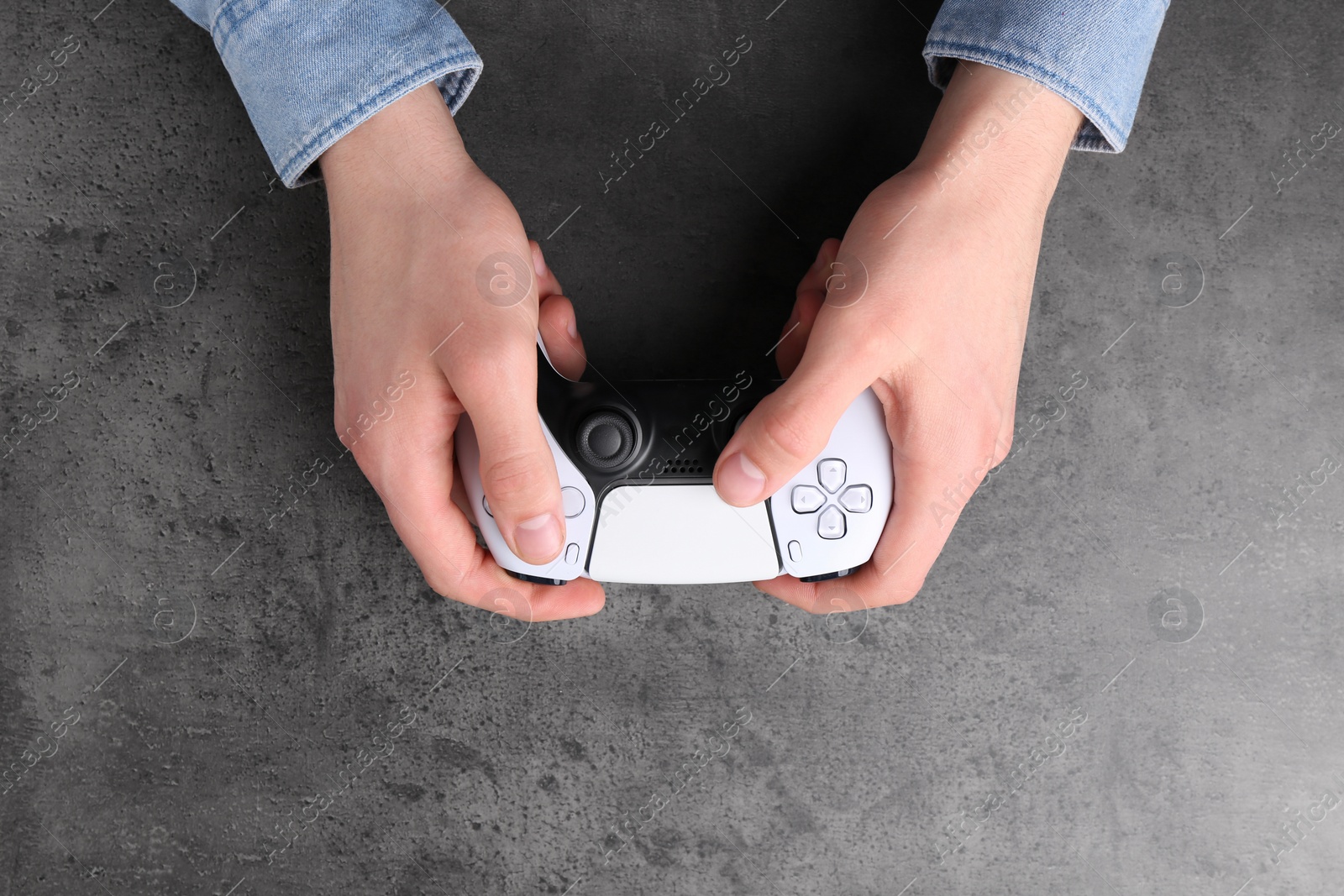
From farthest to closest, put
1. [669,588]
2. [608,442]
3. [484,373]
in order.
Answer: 1. [669,588]
2. [608,442]
3. [484,373]

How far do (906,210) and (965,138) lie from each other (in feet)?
0.34

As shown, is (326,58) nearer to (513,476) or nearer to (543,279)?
(543,279)

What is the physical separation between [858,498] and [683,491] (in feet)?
0.64

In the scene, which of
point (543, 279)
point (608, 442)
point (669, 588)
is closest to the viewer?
point (608, 442)

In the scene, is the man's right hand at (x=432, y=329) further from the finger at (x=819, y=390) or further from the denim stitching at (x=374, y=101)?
the finger at (x=819, y=390)

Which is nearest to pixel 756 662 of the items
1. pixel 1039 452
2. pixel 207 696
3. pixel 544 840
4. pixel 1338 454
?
pixel 544 840

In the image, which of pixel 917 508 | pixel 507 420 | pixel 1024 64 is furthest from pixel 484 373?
pixel 1024 64

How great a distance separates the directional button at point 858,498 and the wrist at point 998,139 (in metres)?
0.33

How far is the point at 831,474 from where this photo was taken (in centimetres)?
85

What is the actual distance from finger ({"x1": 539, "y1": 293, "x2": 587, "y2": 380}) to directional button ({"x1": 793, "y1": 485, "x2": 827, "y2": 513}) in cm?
31

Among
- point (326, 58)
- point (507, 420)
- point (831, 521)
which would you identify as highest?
point (326, 58)

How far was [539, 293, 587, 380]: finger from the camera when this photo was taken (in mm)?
935

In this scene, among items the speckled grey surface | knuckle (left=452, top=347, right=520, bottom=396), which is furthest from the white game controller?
the speckled grey surface

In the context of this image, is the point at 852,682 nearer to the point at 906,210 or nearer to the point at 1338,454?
the point at 906,210
